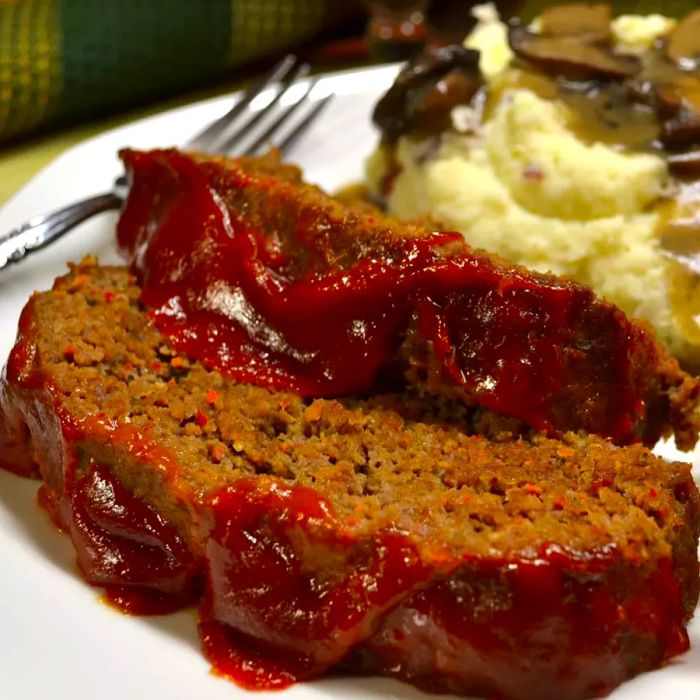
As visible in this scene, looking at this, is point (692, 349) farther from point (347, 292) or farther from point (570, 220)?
point (347, 292)

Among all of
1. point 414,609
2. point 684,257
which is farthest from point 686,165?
point 414,609

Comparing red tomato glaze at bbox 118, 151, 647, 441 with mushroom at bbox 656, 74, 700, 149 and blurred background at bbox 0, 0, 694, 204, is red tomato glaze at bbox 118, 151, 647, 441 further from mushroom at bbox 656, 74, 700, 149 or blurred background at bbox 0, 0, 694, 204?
blurred background at bbox 0, 0, 694, 204

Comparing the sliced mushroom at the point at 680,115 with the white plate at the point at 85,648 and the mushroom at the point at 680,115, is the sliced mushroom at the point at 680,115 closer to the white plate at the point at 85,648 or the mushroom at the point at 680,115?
the mushroom at the point at 680,115

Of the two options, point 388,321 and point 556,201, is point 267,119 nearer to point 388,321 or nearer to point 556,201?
point 556,201

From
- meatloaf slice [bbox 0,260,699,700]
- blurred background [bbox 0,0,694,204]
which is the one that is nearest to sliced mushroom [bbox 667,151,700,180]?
meatloaf slice [bbox 0,260,699,700]

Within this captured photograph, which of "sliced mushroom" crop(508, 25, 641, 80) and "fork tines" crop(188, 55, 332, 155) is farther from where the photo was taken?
"fork tines" crop(188, 55, 332, 155)

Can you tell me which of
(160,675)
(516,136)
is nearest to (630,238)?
(516,136)
